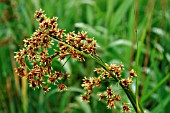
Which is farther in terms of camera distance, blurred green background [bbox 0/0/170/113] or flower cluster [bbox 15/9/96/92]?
blurred green background [bbox 0/0/170/113]

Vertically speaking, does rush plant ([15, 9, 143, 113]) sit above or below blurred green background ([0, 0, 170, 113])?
below

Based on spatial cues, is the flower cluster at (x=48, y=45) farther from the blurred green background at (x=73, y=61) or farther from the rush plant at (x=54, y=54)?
the blurred green background at (x=73, y=61)

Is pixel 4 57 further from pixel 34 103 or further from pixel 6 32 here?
pixel 34 103

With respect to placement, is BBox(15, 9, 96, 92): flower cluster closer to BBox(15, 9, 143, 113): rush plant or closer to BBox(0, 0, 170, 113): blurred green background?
BBox(15, 9, 143, 113): rush plant

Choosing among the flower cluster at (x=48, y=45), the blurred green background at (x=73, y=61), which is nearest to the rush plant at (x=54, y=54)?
the flower cluster at (x=48, y=45)

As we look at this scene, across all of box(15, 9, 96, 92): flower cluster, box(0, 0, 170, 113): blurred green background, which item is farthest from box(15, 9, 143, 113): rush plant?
box(0, 0, 170, 113): blurred green background

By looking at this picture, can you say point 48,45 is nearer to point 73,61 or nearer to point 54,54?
point 54,54

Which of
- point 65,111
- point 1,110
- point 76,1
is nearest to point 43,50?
point 65,111

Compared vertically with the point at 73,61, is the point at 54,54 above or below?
below

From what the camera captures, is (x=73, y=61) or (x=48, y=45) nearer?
(x=48, y=45)

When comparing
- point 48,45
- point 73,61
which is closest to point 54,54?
point 48,45

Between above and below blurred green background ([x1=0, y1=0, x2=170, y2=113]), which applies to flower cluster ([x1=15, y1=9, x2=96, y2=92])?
below
